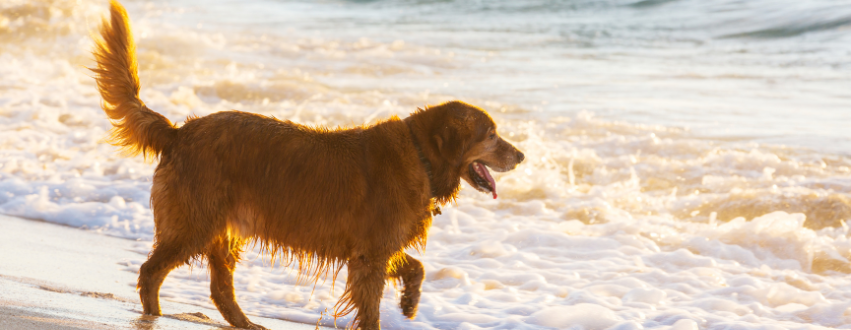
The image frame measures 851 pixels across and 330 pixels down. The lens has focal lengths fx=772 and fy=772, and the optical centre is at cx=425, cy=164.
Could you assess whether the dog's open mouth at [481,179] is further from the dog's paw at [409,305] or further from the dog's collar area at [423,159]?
the dog's paw at [409,305]

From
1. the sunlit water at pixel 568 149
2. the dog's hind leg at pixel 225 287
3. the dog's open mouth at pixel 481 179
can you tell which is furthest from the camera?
the sunlit water at pixel 568 149

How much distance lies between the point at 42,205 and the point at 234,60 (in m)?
10.7

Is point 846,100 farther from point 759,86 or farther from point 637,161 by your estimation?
point 637,161

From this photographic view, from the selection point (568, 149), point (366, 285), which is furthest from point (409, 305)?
point (568, 149)

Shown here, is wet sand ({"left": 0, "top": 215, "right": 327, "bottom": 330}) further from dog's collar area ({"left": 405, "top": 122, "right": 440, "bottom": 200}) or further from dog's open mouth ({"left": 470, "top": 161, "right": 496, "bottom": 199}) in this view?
dog's open mouth ({"left": 470, "top": 161, "right": 496, "bottom": 199})

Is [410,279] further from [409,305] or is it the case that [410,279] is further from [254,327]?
[254,327]

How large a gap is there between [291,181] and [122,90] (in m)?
1.13

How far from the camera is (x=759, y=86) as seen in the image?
14008 mm

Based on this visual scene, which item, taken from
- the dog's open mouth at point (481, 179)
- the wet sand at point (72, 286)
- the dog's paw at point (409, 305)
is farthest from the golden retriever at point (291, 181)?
the dog's paw at point (409, 305)

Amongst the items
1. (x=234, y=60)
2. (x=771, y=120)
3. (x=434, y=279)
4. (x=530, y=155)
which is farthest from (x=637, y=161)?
(x=234, y=60)

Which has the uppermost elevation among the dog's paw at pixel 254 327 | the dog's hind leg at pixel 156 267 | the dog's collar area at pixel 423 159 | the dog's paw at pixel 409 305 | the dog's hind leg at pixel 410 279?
the dog's collar area at pixel 423 159

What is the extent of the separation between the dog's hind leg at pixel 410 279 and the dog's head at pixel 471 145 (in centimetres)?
63

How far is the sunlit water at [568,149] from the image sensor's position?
569cm

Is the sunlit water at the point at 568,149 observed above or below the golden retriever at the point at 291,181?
above
